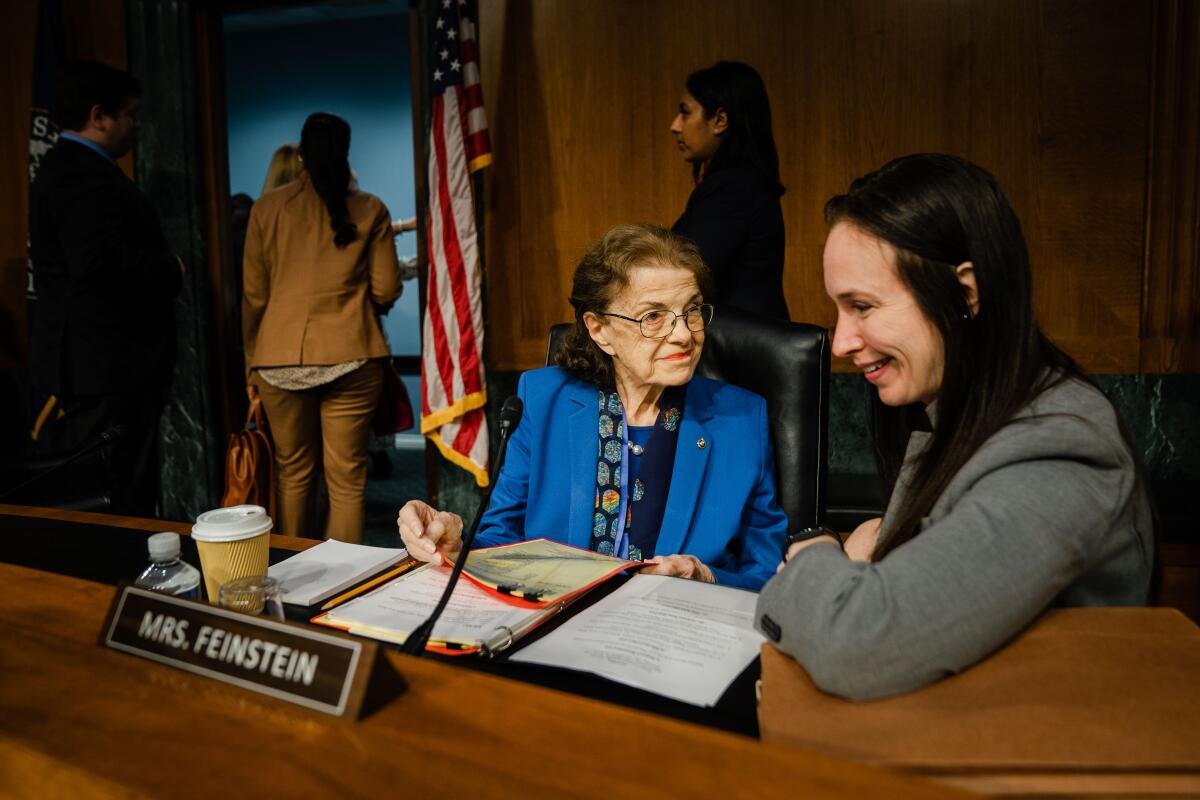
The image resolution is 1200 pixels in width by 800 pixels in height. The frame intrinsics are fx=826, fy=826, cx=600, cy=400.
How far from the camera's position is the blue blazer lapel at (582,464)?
64.3 inches

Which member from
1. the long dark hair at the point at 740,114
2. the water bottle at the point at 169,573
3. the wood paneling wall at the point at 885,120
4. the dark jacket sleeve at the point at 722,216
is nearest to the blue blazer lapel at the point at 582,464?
the water bottle at the point at 169,573

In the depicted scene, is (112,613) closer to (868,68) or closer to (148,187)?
(868,68)

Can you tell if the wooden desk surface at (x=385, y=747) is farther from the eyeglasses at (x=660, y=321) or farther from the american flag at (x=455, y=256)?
the american flag at (x=455, y=256)

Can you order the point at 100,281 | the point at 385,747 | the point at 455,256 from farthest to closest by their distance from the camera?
the point at 455,256, the point at 100,281, the point at 385,747

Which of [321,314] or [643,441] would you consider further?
[321,314]

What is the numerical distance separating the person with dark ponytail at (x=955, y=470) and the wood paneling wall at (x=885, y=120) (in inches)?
93.9

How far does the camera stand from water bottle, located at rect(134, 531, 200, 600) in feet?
3.32

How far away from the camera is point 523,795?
0.56 m

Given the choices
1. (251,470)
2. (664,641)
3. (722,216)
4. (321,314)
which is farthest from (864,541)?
(251,470)

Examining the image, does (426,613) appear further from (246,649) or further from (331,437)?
(331,437)

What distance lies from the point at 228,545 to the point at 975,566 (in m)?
0.89

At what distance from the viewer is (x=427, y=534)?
4.25ft

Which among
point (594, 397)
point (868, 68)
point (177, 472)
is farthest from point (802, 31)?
point (177, 472)

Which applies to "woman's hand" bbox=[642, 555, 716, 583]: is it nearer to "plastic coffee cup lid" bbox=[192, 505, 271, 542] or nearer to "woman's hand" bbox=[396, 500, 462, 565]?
"woman's hand" bbox=[396, 500, 462, 565]
